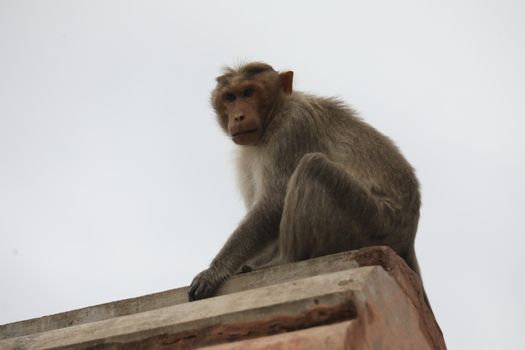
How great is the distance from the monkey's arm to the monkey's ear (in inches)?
62.8

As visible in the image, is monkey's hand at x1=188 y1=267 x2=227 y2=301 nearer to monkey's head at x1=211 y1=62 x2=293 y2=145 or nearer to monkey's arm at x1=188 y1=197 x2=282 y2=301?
monkey's arm at x1=188 y1=197 x2=282 y2=301

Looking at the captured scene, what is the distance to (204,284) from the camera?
6398mm

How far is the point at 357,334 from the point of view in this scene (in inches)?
173

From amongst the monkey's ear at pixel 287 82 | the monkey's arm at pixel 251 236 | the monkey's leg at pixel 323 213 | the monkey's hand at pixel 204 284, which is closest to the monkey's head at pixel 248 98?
the monkey's ear at pixel 287 82

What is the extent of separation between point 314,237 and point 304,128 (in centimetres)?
176

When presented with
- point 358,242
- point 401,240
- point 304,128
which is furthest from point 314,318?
point 304,128

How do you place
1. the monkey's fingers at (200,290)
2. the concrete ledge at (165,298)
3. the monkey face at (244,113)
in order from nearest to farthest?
the concrete ledge at (165,298), the monkey's fingers at (200,290), the monkey face at (244,113)

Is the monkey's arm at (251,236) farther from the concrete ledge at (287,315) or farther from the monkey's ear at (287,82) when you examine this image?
the monkey's ear at (287,82)

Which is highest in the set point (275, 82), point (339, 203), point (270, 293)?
point (275, 82)

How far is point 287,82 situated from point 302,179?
2.25 m

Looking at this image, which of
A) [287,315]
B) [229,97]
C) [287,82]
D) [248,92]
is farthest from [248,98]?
[287,315]

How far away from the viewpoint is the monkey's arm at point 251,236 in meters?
7.25

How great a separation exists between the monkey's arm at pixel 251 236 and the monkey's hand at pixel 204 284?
0.94 feet

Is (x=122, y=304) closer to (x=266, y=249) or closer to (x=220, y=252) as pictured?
(x=220, y=252)
